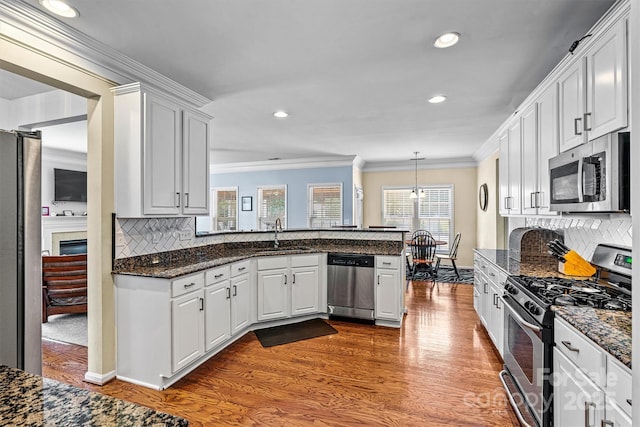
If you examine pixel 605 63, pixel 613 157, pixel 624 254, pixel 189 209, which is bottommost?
pixel 624 254

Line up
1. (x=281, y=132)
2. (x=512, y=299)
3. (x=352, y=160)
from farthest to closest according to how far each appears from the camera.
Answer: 1. (x=352, y=160)
2. (x=281, y=132)
3. (x=512, y=299)

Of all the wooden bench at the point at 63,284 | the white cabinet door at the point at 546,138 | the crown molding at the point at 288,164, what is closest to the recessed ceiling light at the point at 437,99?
the white cabinet door at the point at 546,138

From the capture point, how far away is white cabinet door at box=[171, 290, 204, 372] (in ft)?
8.31

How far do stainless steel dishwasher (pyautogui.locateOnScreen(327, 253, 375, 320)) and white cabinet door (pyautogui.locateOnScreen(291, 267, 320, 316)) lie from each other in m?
0.18

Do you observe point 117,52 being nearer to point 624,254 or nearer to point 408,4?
point 408,4

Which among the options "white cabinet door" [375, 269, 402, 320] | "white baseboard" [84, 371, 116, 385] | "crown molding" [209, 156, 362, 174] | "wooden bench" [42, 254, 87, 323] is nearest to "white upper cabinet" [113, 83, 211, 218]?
"white baseboard" [84, 371, 116, 385]

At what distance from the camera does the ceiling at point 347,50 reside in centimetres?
199

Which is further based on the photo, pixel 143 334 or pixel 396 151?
pixel 396 151

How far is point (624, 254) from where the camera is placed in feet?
6.87

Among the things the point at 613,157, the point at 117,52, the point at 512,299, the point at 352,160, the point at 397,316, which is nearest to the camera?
the point at 613,157

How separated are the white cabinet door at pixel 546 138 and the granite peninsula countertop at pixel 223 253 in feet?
5.36

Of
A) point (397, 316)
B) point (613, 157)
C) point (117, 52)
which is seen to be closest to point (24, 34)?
point (117, 52)

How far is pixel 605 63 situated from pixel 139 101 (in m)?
3.25

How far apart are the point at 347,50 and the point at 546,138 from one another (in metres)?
1.78
